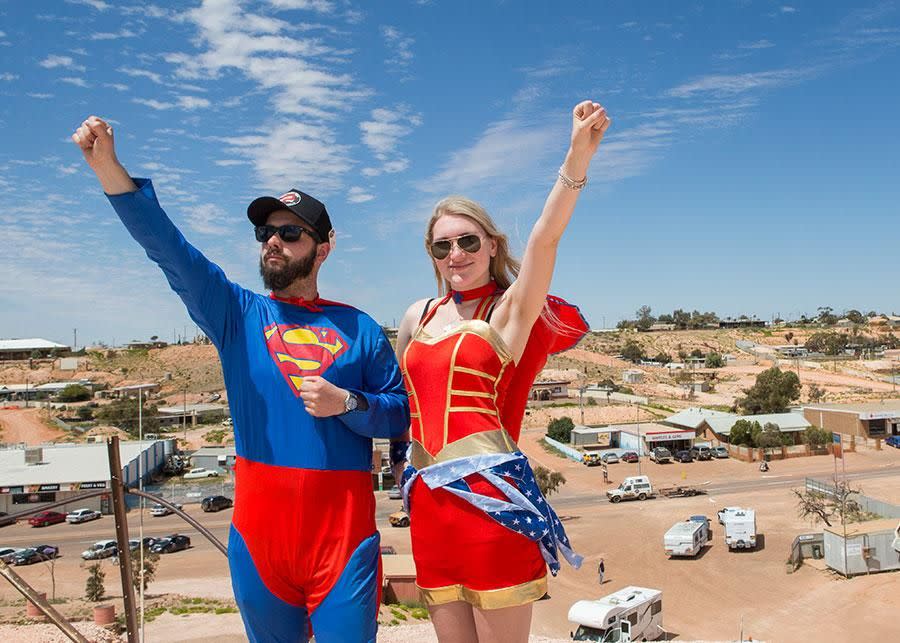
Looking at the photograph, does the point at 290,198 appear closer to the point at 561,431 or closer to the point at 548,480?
the point at 548,480

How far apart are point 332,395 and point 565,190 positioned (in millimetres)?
1296

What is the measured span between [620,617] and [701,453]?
1057 inches

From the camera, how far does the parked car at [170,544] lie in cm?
2592

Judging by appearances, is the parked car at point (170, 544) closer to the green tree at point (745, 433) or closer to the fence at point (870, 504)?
the fence at point (870, 504)

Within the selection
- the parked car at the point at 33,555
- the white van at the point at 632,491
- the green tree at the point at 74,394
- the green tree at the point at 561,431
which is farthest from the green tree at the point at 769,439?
the green tree at the point at 74,394

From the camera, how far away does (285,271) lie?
350 centimetres

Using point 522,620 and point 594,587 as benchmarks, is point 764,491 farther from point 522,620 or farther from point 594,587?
point 522,620

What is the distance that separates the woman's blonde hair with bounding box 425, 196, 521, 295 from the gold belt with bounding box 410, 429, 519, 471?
0.77 metres

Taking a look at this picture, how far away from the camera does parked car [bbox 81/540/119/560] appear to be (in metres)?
24.9

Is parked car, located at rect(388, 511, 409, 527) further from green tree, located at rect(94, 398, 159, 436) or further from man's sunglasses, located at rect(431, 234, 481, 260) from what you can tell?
green tree, located at rect(94, 398, 159, 436)

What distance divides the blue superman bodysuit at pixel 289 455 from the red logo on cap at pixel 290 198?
0.44 meters

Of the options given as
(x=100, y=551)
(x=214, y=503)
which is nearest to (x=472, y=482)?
(x=100, y=551)

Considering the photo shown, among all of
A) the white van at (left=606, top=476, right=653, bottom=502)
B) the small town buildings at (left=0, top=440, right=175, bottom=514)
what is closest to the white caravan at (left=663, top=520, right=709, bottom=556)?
the white van at (left=606, top=476, right=653, bottom=502)

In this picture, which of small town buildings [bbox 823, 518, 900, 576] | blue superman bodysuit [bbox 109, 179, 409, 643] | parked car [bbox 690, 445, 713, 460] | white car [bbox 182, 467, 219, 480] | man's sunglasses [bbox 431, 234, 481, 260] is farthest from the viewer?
parked car [bbox 690, 445, 713, 460]
